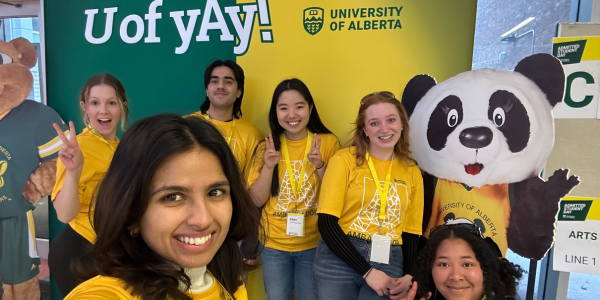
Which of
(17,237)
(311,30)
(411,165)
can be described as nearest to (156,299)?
(411,165)

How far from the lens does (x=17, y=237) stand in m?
2.69

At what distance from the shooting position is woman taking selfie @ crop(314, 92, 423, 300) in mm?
1743

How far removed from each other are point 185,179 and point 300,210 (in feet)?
4.32

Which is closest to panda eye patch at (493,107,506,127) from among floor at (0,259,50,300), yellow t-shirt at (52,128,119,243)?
yellow t-shirt at (52,128,119,243)

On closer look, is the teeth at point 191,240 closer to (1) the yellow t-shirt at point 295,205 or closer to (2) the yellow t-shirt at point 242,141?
(1) the yellow t-shirt at point 295,205

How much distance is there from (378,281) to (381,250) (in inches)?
6.0

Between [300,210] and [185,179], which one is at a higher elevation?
[185,179]

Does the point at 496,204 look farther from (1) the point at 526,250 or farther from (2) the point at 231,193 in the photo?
(2) the point at 231,193

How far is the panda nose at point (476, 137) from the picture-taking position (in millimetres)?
1950

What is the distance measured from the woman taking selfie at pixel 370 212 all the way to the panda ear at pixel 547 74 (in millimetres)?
778

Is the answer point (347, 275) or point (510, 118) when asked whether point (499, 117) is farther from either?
point (347, 275)

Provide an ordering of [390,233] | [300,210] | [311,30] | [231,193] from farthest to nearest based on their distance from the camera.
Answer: [311,30] < [300,210] < [390,233] < [231,193]

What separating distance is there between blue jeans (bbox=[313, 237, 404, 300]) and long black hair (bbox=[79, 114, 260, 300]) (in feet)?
3.40

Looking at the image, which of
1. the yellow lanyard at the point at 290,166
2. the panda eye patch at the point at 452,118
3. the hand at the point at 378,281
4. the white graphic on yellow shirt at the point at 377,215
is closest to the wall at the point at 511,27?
the panda eye patch at the point at 452,118
